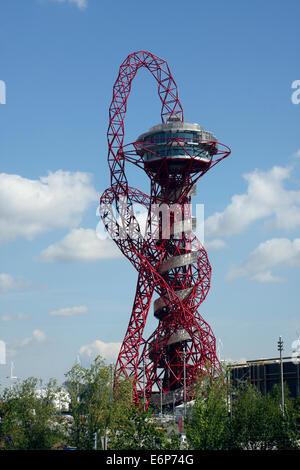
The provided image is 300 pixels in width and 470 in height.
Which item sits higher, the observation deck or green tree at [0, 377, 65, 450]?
the observation deck

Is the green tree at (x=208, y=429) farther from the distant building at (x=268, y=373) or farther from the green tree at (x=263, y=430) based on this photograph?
the distant building at (x=268, y=373)

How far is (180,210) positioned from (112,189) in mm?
13494

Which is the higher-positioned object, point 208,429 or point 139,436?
point 208,429

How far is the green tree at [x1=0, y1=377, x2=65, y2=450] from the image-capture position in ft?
240

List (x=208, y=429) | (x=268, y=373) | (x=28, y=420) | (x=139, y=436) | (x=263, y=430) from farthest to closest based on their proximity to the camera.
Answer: (x=268, y=373) → (x=28, y=420) → (x=263, y=430) → (x=208, y=429) → (x=139, y=436)

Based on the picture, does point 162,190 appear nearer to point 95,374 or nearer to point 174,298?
point 174,298

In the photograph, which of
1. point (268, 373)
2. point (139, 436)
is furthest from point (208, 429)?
point (268, 373)

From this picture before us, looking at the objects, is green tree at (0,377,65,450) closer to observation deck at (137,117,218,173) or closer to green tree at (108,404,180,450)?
green tree at (108,404,180,450)

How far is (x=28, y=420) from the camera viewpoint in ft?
252

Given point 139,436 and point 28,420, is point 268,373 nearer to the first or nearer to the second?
point 28,420

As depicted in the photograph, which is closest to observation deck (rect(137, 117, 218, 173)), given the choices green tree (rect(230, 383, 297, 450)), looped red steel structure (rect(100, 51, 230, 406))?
looped red steel structure (rect(100, 51, 230, 406))

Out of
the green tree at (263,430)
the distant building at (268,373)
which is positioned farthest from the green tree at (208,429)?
the distant building at (268,373)

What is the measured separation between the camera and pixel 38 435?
242 ft
